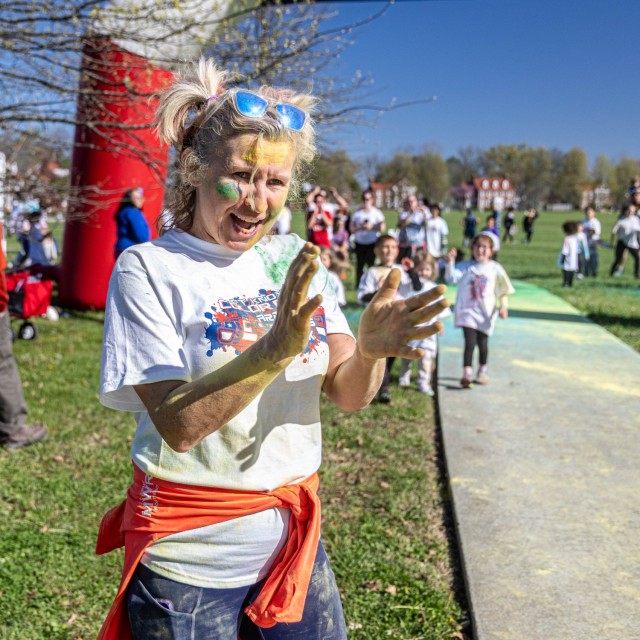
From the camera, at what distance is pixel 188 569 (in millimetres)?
1551

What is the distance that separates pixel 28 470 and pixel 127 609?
3.40 meters

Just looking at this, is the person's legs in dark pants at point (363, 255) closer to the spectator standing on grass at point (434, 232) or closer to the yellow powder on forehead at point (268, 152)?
the spectator standing on grass at point (434, 232)

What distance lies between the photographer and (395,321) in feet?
4.86

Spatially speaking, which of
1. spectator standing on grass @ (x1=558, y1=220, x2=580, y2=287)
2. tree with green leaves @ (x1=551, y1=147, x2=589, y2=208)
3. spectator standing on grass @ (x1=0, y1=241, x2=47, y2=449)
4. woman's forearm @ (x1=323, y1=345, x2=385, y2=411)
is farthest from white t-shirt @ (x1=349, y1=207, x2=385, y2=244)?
tree with green leaves @ (x1=551, y1=147, x2=589, y2=208)

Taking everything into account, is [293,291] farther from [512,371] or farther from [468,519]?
[512,371]

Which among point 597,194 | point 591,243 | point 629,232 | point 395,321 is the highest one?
point 597,194

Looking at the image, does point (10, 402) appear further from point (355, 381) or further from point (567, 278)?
point (567, 278)

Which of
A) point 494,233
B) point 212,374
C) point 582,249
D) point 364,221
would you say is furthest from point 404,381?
point 582,249

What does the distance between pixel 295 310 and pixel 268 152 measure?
0.45 m

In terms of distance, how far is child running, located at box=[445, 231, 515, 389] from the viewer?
Answer: 6.66m

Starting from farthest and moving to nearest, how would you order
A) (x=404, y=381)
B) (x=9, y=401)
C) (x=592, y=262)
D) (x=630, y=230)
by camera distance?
1. (x=592, y=262)
2. (x=630, y=230)
3. (x=404, y=381)
4. (x=9, y=401)

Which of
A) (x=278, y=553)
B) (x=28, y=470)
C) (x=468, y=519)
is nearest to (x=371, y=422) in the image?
(x=468, y=519)

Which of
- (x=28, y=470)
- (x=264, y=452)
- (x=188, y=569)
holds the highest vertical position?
(x=264, y=452)

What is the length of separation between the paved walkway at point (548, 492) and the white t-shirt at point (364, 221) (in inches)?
210
